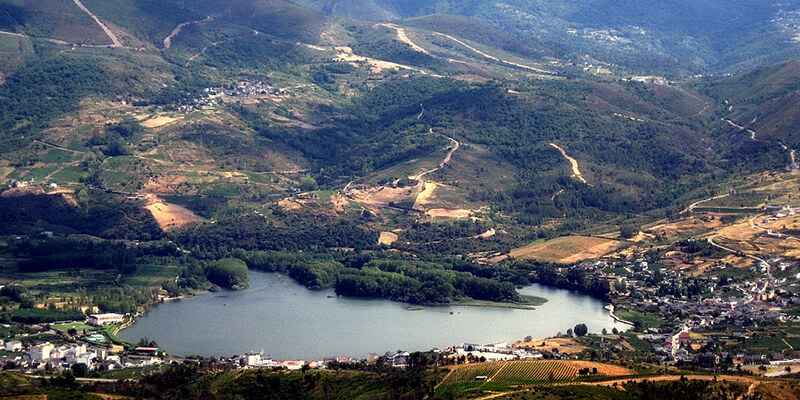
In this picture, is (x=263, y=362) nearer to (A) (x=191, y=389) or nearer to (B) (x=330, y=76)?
(A) (x=191, y=389)

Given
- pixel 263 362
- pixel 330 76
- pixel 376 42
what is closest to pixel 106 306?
pixel 263 362

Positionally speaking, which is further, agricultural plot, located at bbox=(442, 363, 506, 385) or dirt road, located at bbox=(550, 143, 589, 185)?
dirt road, located at bbox=(550, 143, 589, 185)

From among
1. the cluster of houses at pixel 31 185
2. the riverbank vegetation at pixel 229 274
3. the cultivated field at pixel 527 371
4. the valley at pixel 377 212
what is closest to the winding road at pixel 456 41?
the valley at pixel 377 212

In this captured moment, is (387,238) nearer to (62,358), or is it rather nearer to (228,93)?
(62,358)

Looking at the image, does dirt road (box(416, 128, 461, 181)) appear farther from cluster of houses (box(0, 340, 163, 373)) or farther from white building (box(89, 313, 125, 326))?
cluster of houses (box(0, 340, 163, 373))

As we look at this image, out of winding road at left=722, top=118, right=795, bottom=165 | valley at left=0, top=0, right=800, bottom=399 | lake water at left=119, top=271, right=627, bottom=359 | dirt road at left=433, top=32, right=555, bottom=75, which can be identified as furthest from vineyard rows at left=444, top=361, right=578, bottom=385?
dirt road at left=433, top=32, right=555, bottom=75

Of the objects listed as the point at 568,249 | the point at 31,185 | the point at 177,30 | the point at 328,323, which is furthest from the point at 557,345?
the point at 177,30

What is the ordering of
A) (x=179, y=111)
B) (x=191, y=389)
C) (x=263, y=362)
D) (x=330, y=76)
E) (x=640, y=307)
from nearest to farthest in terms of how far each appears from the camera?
1. (x=191, y=389)
2. (x=263, y=362)
3. (x=640, y=307)
4. (x=179, y=111)
5. (x=330, y=76)
